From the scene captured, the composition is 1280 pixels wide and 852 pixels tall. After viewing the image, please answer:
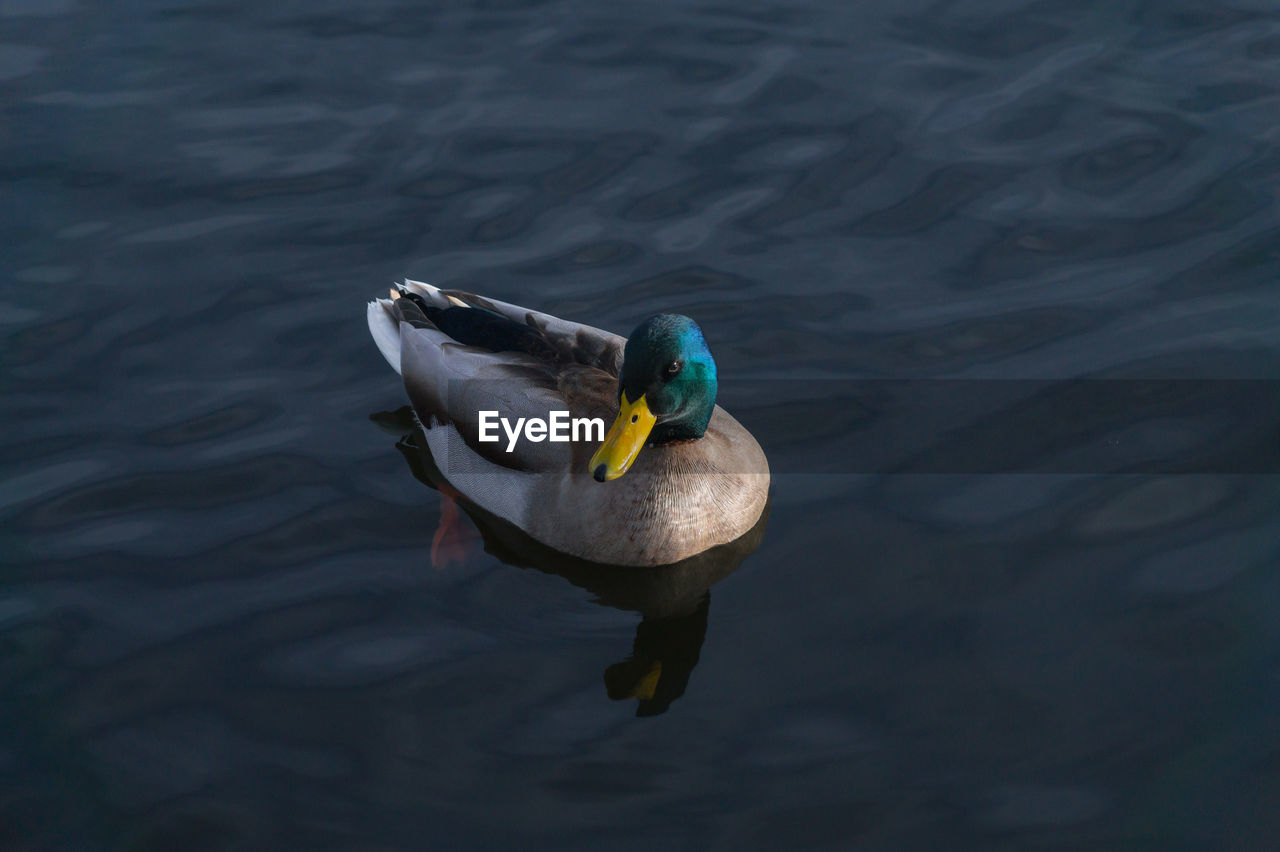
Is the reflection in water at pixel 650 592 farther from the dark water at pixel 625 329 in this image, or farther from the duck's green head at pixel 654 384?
the duck's green head at pixel 654 384

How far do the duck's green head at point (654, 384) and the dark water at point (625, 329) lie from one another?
2.42 feet

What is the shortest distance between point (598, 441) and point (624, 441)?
12.3 inches

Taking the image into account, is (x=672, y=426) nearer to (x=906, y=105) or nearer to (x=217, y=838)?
(x=217, y=838)

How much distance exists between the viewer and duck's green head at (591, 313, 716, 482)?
6320mm

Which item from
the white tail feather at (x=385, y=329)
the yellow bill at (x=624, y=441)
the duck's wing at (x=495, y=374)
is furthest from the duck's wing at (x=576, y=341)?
the white tail feather at (x=385, y=329)

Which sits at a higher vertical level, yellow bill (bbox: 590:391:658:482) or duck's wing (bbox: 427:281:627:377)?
duck's wing (bbox: 427:281:627:377)

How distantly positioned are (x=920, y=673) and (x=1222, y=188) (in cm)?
468

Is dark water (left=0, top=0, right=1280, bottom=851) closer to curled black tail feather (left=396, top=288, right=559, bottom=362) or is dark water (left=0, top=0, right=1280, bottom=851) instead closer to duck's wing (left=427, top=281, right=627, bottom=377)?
curled black tail feather (left=396, top=288, right=559, bottom=362)

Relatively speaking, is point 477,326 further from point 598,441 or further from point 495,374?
point 598,441

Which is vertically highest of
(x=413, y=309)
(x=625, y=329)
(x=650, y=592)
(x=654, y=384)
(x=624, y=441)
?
(x=654, y=384)

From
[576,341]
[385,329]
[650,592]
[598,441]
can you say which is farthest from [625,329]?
[650,592]

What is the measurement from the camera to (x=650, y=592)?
662 cm

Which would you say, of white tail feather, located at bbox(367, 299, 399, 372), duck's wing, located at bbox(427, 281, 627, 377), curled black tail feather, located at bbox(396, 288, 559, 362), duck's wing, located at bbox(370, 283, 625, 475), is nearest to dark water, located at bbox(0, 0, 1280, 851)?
white tail feather, located at bbox(367, 299, 399, 372)

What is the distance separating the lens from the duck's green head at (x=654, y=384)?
632 cm
